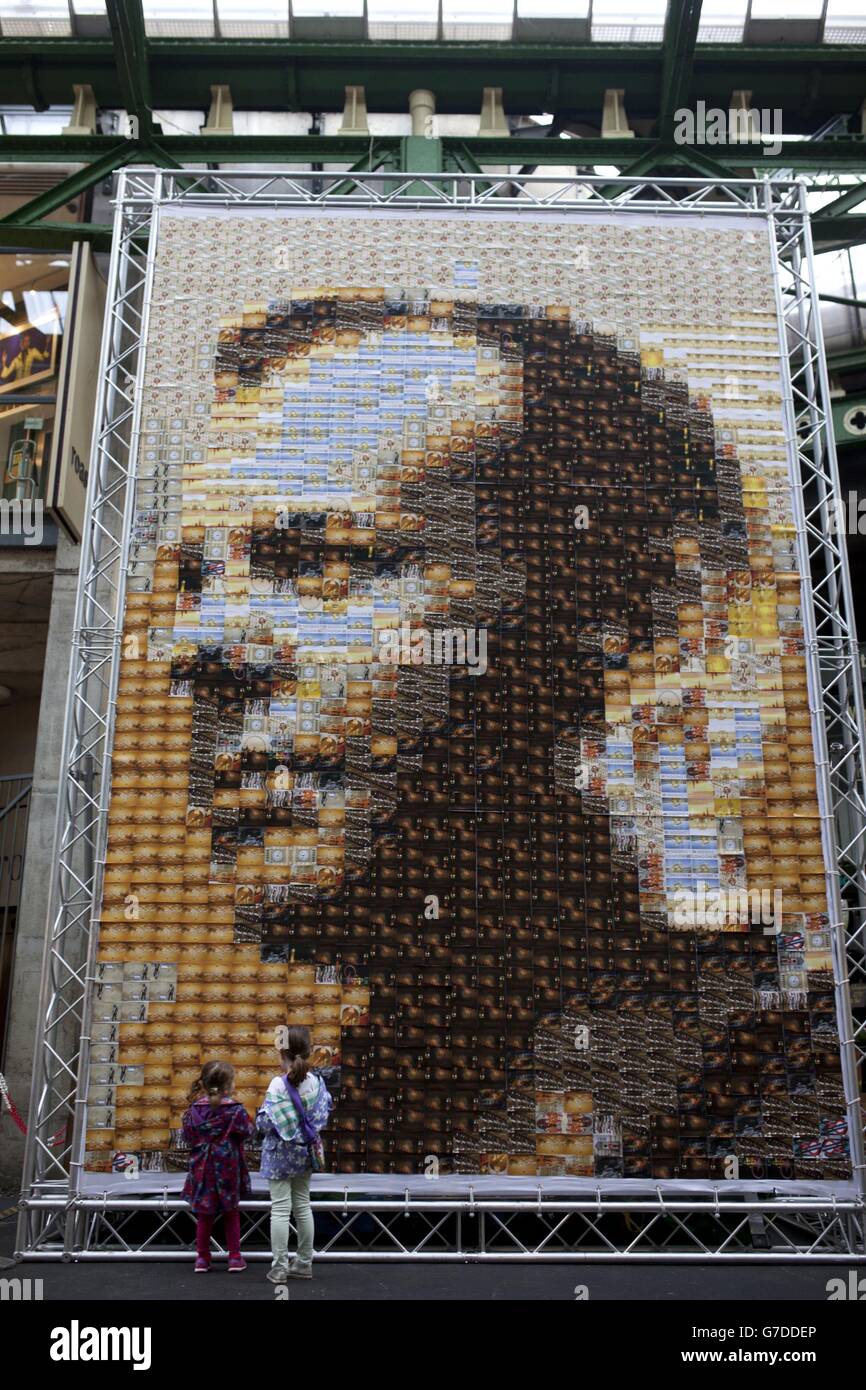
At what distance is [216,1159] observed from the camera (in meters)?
8.95

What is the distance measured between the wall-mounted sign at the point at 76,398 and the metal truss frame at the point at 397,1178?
718 millimetres

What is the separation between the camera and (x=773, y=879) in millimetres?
10922

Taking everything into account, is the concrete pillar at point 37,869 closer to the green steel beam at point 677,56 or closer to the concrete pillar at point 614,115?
the concrete pillar at point 614,115

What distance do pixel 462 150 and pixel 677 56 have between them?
3.01 meters

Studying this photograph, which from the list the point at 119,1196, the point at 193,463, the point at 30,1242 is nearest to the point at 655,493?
the point at 193,463

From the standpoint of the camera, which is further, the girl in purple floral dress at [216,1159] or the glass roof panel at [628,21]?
the glass roof panel at [628,21]

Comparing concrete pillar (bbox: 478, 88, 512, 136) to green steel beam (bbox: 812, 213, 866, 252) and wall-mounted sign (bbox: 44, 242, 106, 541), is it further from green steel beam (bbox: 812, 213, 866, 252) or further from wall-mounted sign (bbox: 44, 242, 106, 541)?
wall-mounted sign (bbox: 44, 242, 106, 541)

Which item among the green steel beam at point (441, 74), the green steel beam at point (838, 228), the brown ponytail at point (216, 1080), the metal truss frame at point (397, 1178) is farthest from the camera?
the green steel beam at point (838, 228)

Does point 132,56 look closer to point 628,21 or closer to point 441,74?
point 441,74

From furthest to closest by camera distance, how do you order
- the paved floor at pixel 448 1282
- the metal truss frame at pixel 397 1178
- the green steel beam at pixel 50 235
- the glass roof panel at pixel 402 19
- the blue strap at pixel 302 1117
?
the glass roof panel at pixel 402 19 < the green steel beam at pixel 50 235 < the metal truss frame at pixel 397 1178 < the blue strap at pixel 302 1117 < the paved floor at pixel 448 1282

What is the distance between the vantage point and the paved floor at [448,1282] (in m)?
8.31
